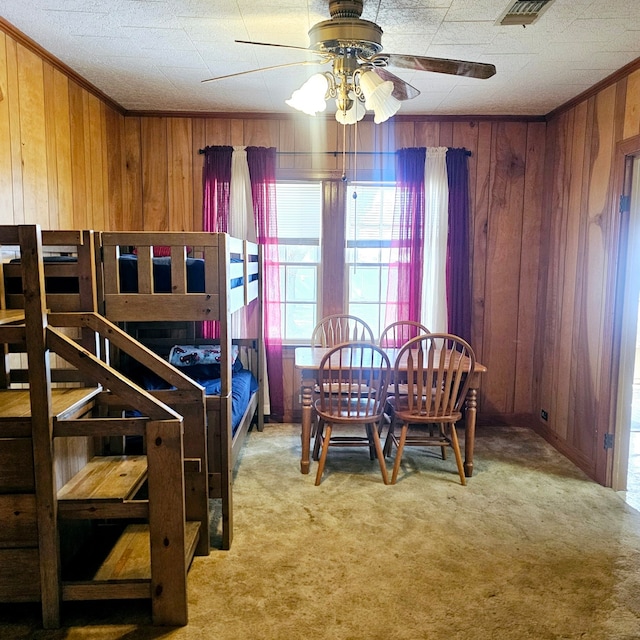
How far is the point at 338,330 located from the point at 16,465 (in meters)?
2.67

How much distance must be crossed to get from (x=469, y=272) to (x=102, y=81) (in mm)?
3017

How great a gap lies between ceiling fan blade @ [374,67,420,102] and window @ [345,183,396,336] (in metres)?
1.78

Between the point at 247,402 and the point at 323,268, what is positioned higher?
the point at 323,268

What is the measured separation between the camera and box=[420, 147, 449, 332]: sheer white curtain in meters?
4.21

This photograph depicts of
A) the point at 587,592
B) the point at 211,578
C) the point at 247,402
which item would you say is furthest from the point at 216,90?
the point at 587,592

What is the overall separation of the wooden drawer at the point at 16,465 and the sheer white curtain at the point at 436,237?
3124mm

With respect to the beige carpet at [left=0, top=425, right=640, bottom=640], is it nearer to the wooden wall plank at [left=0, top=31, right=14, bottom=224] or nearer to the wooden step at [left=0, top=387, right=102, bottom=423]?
the wooden step at [left=0, top=387, right=102, bottom=423]

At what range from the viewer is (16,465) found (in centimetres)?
191

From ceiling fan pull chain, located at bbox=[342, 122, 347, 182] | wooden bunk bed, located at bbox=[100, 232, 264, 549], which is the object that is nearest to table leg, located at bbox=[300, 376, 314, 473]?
wooden bunk bed, located at bbox=[100, 232, 264, 549]

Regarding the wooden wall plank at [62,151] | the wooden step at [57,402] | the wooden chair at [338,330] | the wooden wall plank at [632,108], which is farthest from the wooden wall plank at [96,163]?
the wooden wall plank at [632,108]

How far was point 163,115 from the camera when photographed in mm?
4172

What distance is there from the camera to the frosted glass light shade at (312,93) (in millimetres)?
2285

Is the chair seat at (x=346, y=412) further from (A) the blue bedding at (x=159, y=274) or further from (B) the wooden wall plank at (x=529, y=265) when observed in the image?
(B) the wooden wall plank at (x=529, y=265)

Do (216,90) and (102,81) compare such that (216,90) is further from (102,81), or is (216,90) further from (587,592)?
(587,592)
